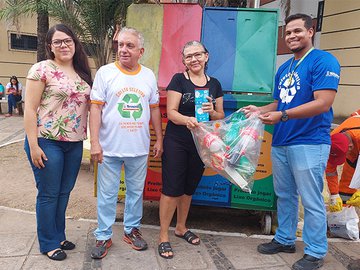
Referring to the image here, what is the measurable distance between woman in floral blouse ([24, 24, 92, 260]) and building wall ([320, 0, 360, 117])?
8999 mm

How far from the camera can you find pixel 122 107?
2816mm

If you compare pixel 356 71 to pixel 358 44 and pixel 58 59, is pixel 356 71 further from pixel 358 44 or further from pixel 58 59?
pixel 58 59

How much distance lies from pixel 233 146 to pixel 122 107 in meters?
0.94

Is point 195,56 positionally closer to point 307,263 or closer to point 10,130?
point 307,263

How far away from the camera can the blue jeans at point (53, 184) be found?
273cm

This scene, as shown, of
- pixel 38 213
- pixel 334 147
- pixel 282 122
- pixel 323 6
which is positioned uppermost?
pixel 323 6

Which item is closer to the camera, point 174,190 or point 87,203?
point 174,190

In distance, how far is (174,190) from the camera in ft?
9.95

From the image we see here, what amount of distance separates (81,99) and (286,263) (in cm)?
218

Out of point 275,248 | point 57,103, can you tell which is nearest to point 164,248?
point 275,248

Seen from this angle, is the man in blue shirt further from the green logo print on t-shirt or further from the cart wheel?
the green logo print on t-shirt

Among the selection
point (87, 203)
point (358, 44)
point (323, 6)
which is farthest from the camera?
point (323, 6)

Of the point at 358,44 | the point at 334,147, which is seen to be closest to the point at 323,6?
the point at 358,44

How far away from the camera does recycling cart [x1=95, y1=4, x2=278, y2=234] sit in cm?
351
